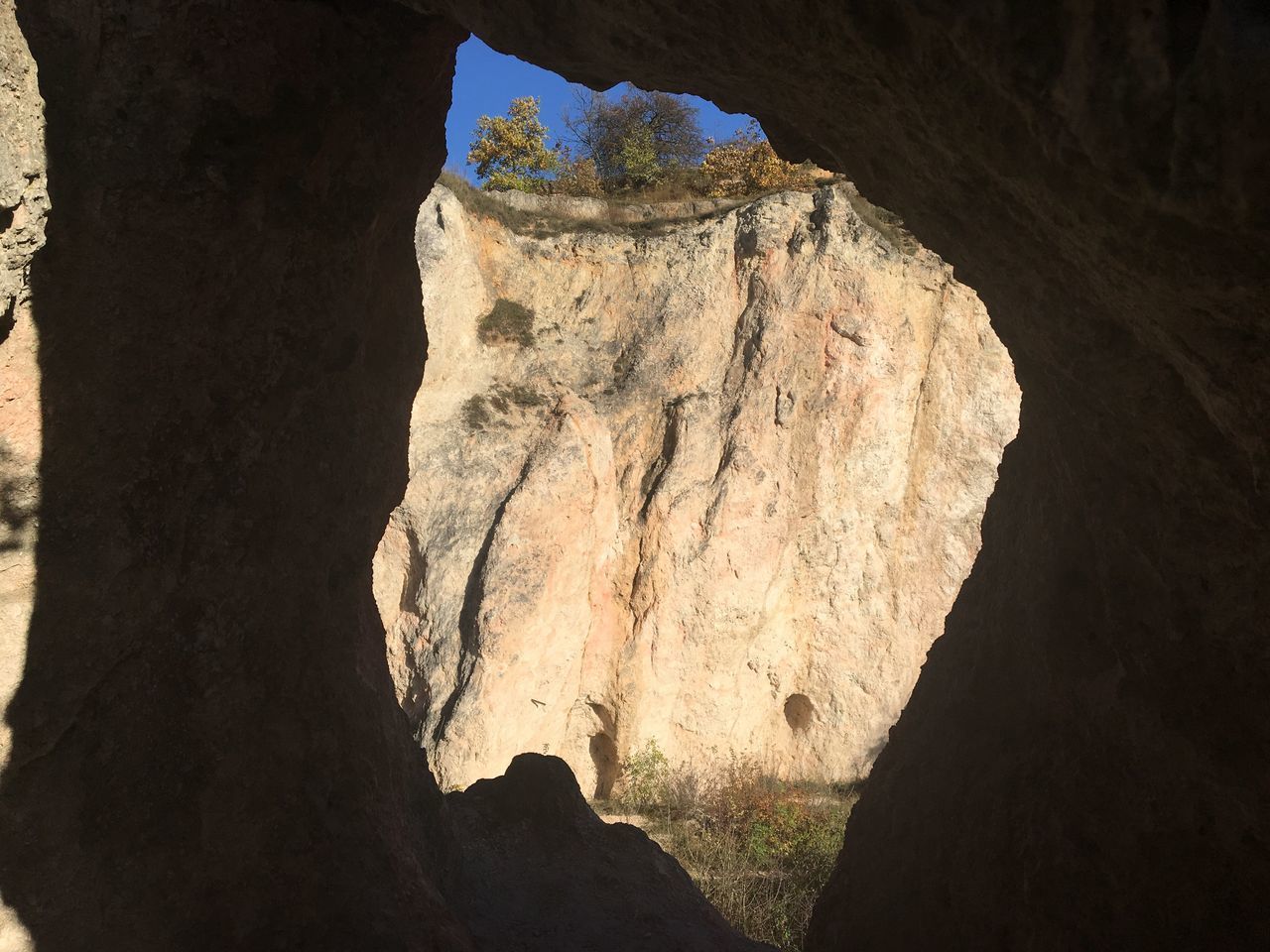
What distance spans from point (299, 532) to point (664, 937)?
242 centimetres

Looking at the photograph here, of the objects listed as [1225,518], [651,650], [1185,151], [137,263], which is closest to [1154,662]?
[1225,518]

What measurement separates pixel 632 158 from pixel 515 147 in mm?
3569

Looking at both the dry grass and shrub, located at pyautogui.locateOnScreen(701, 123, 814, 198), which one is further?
shrub, located at pyautogui.locateOnScreen(701, 123, 814, 198)

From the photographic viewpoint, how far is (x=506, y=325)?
11.3 meters

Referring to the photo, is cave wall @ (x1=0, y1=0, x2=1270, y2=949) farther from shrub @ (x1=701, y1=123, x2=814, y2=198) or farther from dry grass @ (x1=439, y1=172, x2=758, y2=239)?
shrub @ (x1=701, y1=123, x2=814, y2=198)

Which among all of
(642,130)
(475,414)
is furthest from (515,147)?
(475,414)

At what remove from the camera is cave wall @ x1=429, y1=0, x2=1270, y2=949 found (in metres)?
1.39

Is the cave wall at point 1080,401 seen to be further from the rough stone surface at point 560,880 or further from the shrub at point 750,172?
the shrub at point 750,172

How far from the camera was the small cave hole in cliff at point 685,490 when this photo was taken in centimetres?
992

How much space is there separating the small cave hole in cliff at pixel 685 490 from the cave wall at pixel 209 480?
626 centimetres

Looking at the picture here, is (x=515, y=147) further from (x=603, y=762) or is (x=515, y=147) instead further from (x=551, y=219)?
(x=603, y=762)

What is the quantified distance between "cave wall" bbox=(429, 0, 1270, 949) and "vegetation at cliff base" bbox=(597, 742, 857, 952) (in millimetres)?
3878

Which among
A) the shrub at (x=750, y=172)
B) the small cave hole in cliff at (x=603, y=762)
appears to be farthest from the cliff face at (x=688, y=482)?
the shrub at (x=750, y=172)

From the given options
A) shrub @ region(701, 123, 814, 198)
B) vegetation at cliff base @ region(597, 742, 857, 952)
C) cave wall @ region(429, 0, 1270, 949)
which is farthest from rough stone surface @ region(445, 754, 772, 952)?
shrub @ region(701, 123, 814, 198)
